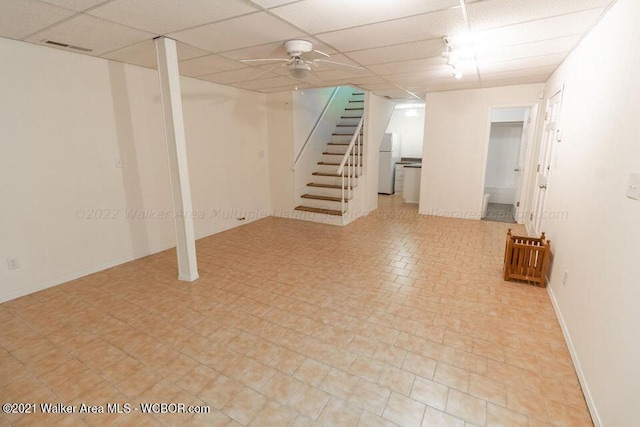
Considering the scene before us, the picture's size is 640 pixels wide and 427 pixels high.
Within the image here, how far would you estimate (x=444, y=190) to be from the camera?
6.01 meters

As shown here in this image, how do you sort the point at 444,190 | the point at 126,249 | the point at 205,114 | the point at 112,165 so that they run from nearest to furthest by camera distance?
the point at 112,165
the point at 126,249
the point at 205,114
the point at 444,190

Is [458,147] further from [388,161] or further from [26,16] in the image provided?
[26,16]

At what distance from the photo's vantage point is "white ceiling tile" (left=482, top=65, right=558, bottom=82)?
156 inches

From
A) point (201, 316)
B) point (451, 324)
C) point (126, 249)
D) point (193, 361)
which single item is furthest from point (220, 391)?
point (126, 249)

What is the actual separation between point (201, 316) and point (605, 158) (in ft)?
10.5

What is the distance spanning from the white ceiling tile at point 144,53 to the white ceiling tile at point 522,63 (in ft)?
10.7

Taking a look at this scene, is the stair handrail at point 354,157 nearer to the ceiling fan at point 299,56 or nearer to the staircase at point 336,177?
the staircase at point 336,177

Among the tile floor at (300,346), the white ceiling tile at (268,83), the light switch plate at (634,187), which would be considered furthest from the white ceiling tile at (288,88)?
the light switch plate at (634,187)

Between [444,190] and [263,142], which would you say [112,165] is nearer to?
[263,142]

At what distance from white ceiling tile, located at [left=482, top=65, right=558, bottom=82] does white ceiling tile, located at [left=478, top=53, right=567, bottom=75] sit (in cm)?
17

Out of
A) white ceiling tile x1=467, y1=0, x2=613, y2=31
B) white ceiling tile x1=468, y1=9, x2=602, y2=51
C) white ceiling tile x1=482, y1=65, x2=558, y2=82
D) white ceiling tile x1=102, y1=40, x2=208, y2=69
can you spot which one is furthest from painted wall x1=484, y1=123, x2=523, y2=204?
white ceiling tile x1=102, y1=40, x2=208, y2=69

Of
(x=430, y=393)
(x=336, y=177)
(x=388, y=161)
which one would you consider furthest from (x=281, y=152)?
(x=430, y=393)

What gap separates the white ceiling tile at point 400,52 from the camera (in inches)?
113

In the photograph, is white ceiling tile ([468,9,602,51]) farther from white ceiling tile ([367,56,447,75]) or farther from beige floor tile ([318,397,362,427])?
beige floor tile ([318,397,362,427])
